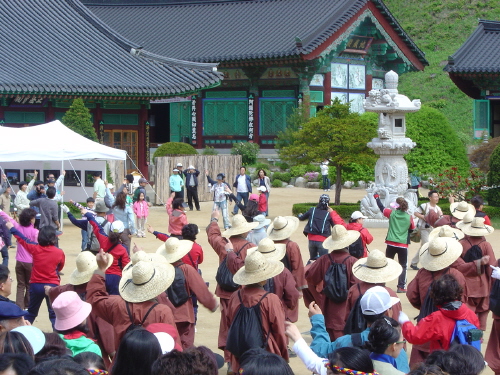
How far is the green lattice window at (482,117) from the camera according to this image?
30.8m

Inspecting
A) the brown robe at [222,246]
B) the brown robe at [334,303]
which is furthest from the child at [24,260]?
the brown robe at [334,303]

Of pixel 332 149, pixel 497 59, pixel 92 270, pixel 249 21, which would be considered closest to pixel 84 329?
pixel 92 270

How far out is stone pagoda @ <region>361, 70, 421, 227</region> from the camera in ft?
61.0

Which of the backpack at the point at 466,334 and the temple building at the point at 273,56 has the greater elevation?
the temple building at the point at 273,56

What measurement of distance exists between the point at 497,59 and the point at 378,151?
12.6 meters

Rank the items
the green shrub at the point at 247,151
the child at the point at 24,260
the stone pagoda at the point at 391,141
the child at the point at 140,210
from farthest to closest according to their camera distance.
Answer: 1. the green shrub at the point at 247,151
2. the stone pagoda at the point at 391,141
3. the child at the point at 140,210
4. the child at the point at 24,260

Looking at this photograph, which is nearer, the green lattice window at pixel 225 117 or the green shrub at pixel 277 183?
the green shrub at pixel 277 183

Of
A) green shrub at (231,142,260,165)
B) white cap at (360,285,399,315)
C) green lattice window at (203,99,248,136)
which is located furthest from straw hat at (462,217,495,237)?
green lattice window at (203,99,248,136)

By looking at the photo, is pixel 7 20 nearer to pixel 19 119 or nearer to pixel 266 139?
pixel 19 119

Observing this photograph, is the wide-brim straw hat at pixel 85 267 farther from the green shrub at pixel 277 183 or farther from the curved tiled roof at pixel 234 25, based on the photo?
the curved tiled roof at pixel 234 25

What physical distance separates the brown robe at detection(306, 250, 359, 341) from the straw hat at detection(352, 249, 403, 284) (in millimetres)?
870

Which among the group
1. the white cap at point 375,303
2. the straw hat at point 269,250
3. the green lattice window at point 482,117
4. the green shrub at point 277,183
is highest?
the green lattice window at point 482,117

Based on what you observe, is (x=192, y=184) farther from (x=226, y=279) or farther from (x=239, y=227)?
(x=226, y=279)

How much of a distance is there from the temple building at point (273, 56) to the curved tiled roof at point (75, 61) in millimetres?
3790
